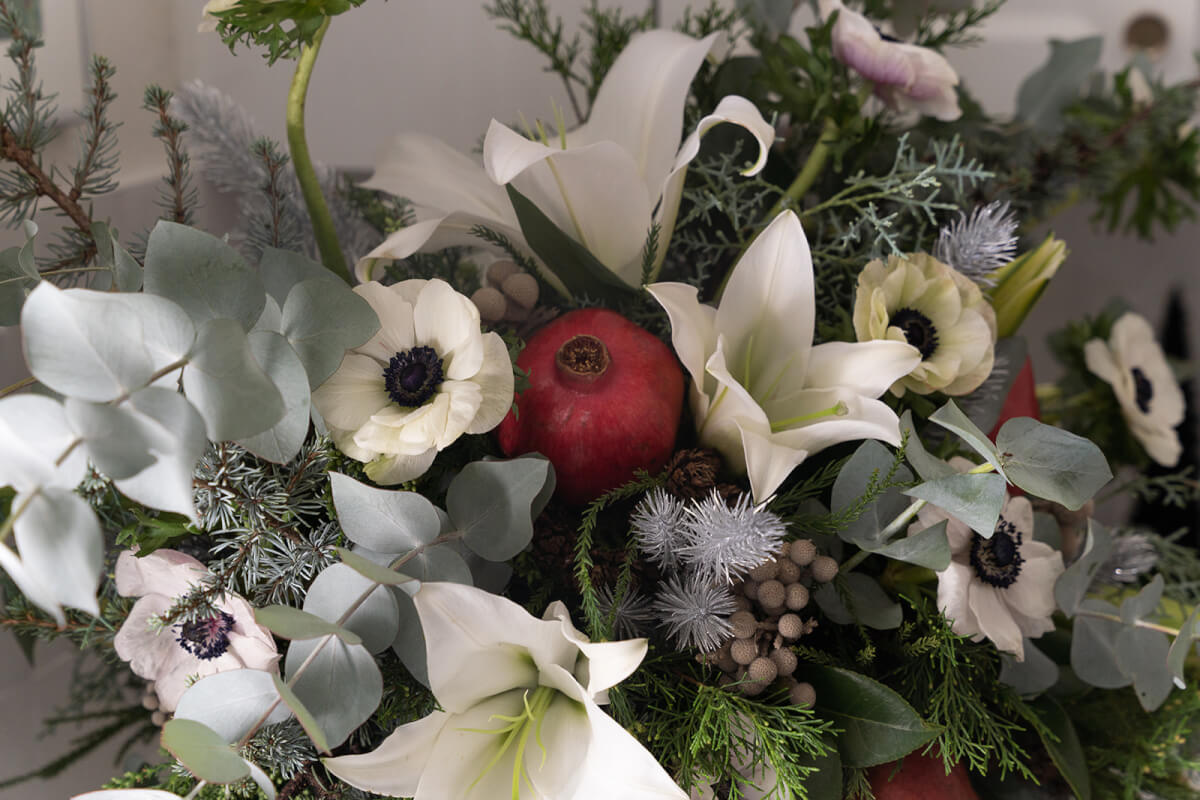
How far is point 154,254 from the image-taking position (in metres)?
0.31

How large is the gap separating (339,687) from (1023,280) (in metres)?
0.44

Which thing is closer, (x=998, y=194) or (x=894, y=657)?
(x=894, y=657)

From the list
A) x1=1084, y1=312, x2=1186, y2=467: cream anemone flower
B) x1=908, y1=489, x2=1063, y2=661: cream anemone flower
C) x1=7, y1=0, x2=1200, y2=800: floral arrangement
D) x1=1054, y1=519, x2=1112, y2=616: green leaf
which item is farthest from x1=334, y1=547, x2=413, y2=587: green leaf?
x1=1084, y1=312, x2=1186, y2=467: cream anemone flower

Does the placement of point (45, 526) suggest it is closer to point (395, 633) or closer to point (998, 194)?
point (395, 633)

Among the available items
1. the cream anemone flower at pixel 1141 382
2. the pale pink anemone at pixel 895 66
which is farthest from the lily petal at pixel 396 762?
the cream anemone flower at pixel 1141 382

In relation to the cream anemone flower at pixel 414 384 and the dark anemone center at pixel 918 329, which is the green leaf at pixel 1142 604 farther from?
the cream anemone flower at pixel 414 384

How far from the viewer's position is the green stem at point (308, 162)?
40 cm

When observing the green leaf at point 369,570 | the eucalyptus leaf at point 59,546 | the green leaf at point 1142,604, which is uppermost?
the eucalyptus leaf at point 59,546

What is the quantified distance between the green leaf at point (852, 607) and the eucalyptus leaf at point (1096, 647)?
0.12 meters

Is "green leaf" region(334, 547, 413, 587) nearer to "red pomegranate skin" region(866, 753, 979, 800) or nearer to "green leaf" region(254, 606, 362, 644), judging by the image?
"green leaf" region(254, 606, 362, 644)

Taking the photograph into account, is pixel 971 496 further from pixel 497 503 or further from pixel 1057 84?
pixel 1057 84

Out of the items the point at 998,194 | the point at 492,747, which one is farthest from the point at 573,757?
the point at 998,194

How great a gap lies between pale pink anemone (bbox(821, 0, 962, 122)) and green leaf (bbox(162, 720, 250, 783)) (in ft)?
1.54

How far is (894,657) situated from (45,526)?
0.37 metres
